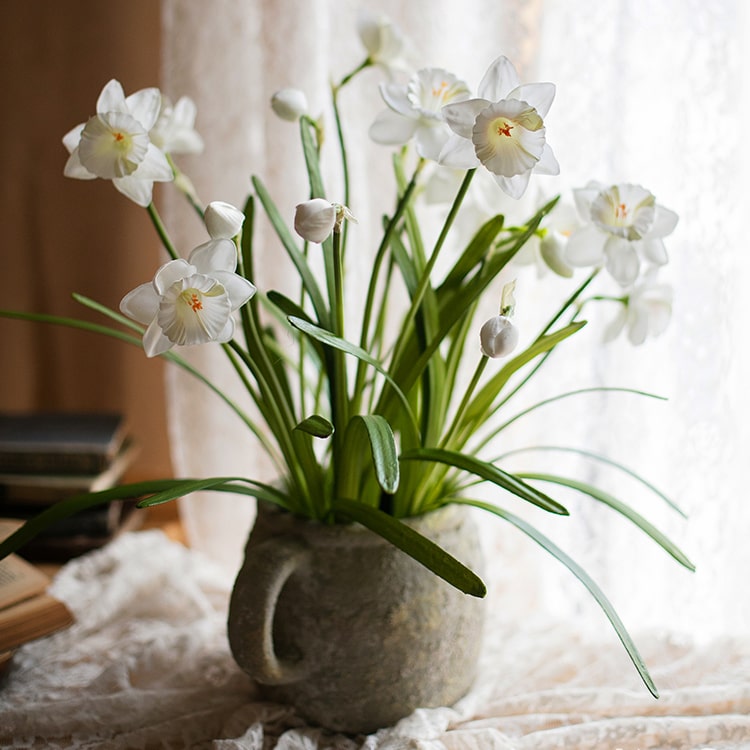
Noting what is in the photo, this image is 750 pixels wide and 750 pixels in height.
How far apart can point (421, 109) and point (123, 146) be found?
0.23 meters

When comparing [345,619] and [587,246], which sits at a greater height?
[587,246]

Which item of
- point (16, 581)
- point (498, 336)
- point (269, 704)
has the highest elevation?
point (498, 336)

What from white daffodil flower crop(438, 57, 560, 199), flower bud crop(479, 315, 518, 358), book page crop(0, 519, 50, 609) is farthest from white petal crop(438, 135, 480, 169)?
book page crop(0, 519, 50, 609)

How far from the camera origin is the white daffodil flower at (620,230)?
0.72 meters

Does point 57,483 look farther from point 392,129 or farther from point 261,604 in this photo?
point 392,129

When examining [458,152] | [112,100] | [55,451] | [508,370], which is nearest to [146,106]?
[112,100]

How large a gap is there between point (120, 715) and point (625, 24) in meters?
0.85

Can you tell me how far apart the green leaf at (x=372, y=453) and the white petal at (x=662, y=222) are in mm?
274

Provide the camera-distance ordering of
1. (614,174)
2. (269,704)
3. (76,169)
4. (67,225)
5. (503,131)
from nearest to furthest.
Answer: (503,131)
(76,169)
(269,704)
(614,174)
(67,225)

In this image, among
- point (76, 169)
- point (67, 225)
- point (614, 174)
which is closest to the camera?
point (76, 169)

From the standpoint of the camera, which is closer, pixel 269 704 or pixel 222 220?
pixel 222 220

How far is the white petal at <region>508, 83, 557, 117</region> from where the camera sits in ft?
2.11

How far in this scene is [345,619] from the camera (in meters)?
0.73

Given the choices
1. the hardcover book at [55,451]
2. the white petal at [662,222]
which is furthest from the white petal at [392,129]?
the hardcover book at [55,451]
